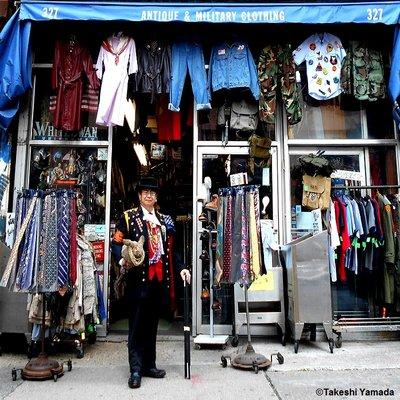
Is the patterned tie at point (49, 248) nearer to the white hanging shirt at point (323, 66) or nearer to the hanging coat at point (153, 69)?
the hanging coat at point (153, 69)


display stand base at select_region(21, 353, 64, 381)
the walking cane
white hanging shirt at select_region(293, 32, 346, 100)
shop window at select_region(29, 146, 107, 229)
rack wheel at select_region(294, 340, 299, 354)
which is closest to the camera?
the walking cane

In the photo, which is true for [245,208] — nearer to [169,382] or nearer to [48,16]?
[169,382]

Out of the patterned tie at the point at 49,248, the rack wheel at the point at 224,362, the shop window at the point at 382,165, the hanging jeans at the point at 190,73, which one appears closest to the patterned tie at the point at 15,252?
the patterned tie at the point at 49,248

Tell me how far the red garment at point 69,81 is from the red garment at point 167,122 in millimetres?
1201

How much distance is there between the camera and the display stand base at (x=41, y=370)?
4.71m

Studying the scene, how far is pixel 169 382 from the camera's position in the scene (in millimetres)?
4660

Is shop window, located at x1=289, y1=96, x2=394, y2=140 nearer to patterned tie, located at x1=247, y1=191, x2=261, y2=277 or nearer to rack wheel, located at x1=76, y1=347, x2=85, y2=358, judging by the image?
patterned tie, located at x1=247, y1=191, x2=261, y2=277

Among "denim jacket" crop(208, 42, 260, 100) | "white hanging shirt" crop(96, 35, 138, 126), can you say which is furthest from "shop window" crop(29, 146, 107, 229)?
"denim jacket" crop(208, 42, 260, 100)

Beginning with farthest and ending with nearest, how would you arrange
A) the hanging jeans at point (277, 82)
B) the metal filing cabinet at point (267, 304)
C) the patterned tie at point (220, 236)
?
the hanging jeans at point (277, 82) → the metal filing cabinet at point (267, 304) → the patterned tie at point (220, 236)

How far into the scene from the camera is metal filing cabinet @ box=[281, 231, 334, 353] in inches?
233

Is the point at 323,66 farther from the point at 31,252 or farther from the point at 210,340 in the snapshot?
the point at 31,252

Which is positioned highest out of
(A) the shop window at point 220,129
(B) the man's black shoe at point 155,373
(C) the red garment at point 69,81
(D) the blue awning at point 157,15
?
(D) the blue awning at point 157,15

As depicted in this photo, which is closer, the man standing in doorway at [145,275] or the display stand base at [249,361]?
the man standing in doorway at [145,275]

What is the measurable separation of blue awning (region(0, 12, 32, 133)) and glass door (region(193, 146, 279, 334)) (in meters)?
2.89
